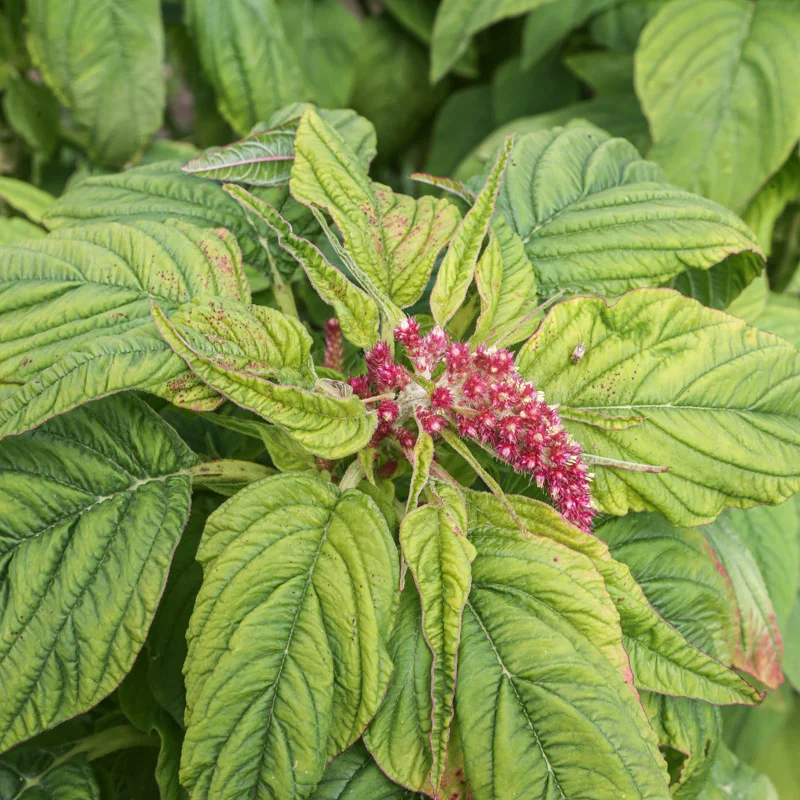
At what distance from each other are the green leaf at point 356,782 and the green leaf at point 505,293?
350 mm

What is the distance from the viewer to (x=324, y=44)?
156 centimetres

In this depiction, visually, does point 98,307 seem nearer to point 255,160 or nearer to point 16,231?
point 255,160

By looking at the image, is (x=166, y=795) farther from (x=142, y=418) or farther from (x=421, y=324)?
(x=421, y=324)

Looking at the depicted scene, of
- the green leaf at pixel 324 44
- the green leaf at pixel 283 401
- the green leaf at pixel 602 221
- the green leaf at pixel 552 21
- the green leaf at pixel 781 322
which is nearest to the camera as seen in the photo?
the green leaf at pixel 283 401

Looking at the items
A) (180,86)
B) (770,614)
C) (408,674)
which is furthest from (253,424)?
(180,86)

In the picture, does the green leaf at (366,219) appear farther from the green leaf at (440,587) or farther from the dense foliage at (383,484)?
the green leaf at (440,587)

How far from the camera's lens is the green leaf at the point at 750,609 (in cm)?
81

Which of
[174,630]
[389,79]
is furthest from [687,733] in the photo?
[389,79]

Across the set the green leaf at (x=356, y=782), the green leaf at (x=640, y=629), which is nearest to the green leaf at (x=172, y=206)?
the green leaf at (x=640, y=629)

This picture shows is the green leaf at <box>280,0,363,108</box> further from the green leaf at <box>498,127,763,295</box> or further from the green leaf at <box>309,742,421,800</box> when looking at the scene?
the green leaf at <box>309,742,421,800</box>

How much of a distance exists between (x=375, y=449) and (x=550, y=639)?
202 millimetres

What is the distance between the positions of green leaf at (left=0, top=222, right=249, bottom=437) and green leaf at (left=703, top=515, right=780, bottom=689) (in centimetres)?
58

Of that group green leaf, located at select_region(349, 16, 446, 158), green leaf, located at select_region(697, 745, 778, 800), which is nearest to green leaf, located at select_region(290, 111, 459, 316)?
green leaf, located at select_region(697, 745, 778, 800)

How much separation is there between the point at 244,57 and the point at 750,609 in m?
1.09
